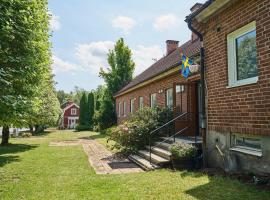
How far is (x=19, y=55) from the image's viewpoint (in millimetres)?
9188

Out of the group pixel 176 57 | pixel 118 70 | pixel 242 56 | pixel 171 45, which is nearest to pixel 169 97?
pixel 176 57

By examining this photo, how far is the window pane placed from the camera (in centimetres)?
648

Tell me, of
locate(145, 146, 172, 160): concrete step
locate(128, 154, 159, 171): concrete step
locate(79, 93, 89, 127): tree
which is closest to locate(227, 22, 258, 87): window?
locate(145, 146, 172, 160): concrete step

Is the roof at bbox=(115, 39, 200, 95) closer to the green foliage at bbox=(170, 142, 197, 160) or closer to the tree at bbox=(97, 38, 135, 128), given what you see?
the green foliage at bbox=(170, 142, 197, 160)

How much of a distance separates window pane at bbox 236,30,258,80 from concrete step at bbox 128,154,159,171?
140 inches

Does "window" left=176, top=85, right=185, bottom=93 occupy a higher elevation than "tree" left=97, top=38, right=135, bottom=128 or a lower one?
lower

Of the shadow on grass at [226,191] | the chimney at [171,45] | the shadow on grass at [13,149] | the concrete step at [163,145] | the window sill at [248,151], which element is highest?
the chimney at [171,45]

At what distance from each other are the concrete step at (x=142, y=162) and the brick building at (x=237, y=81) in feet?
5.53

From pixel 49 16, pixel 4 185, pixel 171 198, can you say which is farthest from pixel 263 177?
pixel 49 16

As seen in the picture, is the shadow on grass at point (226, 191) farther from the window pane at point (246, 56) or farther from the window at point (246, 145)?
the window pane at point (246, 56)

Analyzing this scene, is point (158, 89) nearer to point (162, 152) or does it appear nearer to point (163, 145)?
point (163, 145)

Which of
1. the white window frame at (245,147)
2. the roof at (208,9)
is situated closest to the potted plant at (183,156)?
the white window frame at (245,147)

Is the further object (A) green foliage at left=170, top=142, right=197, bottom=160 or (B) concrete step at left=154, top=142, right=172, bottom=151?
(B) concrete step at left=154, top=142, right=172, bottom=151

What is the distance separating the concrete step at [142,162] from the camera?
27.6ft
